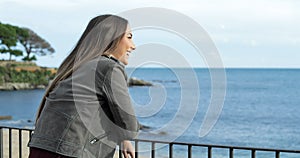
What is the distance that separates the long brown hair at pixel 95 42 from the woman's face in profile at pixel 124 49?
0.6 inches

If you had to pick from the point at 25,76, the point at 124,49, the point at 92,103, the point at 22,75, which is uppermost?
the point at 124,49

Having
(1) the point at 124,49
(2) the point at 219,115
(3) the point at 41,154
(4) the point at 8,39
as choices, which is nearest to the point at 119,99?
(1) the point at 124,49

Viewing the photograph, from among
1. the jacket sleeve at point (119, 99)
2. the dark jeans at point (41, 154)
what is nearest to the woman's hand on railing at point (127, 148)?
the jacket sleeve at point (119, 99)

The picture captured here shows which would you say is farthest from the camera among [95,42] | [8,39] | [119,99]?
[8,39]

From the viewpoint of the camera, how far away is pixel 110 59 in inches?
83.9

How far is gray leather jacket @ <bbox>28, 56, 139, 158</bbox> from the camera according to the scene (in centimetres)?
208

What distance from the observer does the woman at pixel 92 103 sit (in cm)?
209

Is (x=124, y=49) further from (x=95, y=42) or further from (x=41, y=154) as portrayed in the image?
(x=41, y=154)

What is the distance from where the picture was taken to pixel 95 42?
7.14ft

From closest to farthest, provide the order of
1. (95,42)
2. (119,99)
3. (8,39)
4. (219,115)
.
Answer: (119,99)
(95,42)
(219,115)
(8,39)

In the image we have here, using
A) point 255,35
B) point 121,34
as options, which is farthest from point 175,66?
point 255,35

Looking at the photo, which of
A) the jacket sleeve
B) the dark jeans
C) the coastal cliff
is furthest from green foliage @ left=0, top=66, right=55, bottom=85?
the jacket sleeve

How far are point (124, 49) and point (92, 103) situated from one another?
276mm

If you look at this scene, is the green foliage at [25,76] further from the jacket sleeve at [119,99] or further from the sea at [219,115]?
the jacket sleeve at [119,99]
